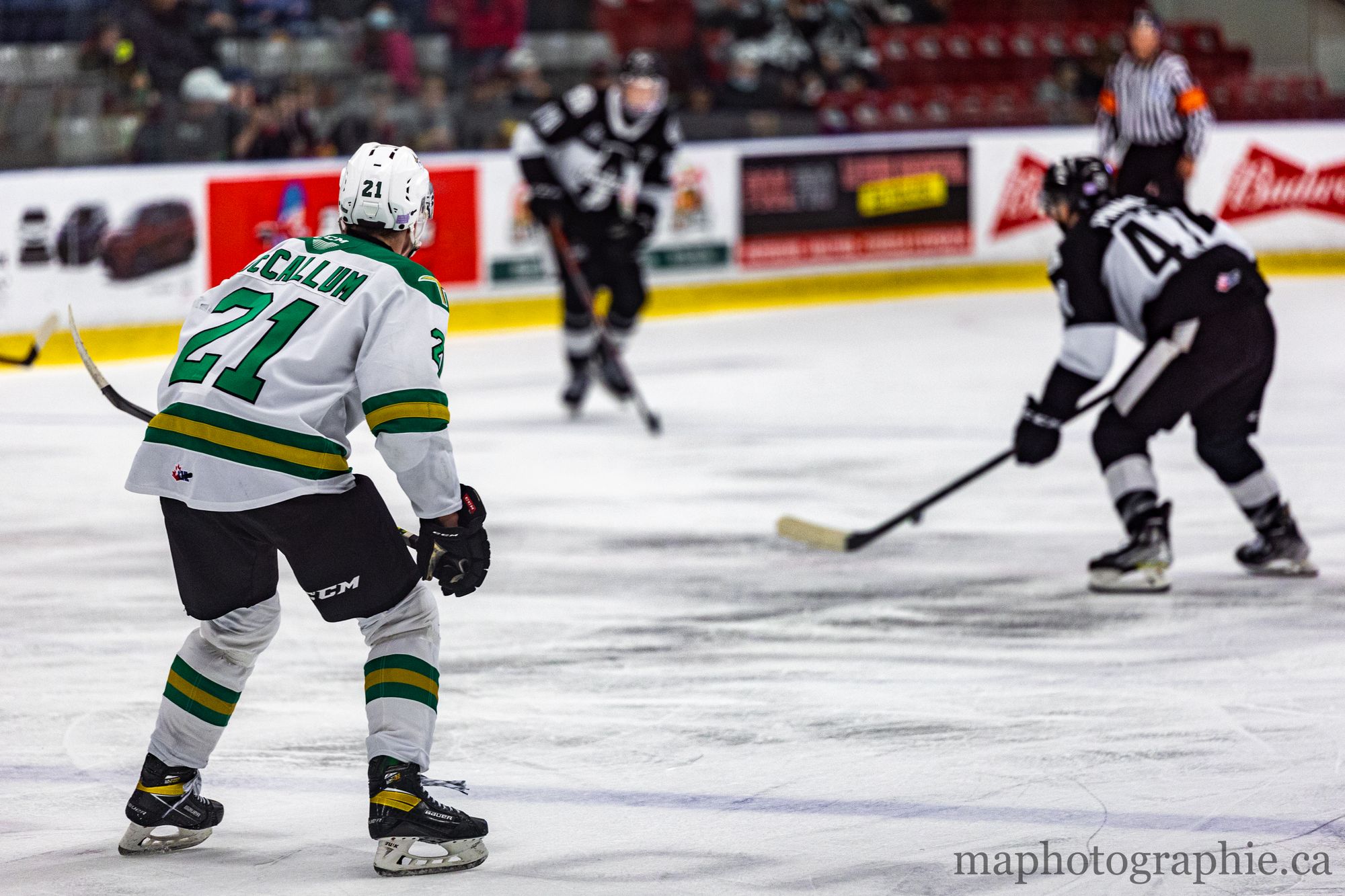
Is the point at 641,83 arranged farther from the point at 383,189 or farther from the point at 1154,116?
the point at 383,189

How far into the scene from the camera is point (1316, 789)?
123 inches

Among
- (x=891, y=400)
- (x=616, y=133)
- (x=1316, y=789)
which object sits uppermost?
(x=616, y=133)

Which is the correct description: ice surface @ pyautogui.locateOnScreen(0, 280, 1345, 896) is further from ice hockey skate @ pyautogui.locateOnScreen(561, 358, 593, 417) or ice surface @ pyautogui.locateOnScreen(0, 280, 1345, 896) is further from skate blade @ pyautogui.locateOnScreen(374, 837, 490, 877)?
ice hockey skate @ pyautogui.locateOnScreen(561, 358, 593, 417)

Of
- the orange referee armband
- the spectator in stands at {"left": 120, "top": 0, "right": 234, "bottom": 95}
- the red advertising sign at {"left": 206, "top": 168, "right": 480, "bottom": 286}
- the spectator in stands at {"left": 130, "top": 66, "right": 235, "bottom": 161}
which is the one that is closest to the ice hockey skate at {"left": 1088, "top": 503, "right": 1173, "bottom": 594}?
the red advertising sign at {"left": 206, "top": 168, "right": 480, "bottom": 286}

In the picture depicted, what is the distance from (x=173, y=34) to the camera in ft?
29.7

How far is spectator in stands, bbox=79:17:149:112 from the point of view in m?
8.42

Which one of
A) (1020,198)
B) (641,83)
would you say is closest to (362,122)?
(641,83)

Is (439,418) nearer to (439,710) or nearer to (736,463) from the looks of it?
(439,710)

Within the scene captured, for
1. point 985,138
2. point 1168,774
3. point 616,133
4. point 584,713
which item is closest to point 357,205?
point 584,713

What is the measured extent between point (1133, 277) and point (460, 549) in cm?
229

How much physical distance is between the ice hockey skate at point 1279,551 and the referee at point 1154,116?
562cm

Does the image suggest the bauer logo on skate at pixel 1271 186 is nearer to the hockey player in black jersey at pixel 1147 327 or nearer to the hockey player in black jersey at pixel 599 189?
the hockey player in black jersey at pixel 599 189

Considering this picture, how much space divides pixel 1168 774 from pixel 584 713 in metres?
1.06

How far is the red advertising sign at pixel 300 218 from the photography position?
855cm
